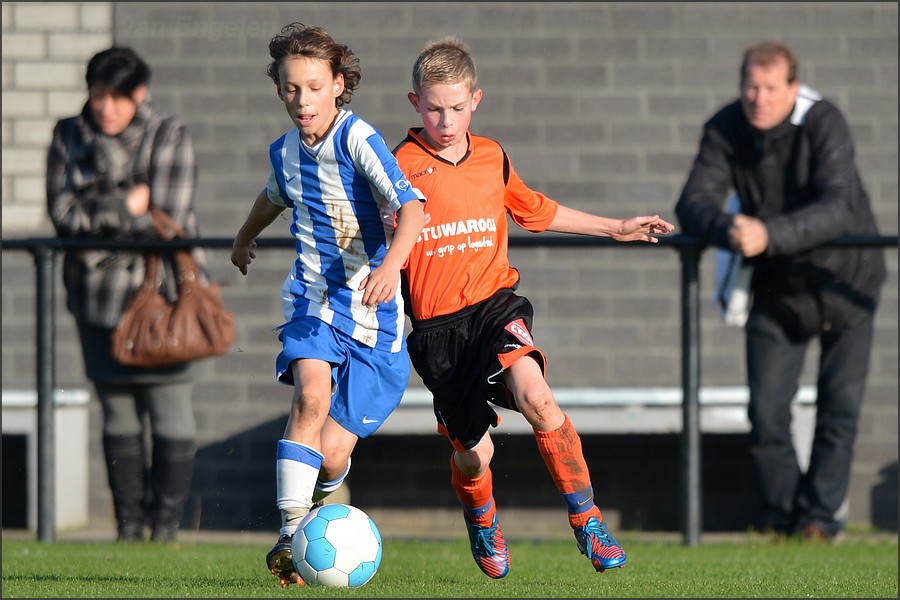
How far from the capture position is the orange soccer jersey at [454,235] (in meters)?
4.63

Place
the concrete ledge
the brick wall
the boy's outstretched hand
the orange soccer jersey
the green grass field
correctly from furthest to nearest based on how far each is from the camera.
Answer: the brick wall < the concrete ledge < the boy's outstretched hand < the orange soccer jersey < the green grass field

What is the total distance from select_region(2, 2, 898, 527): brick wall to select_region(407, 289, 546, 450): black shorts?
3652mm

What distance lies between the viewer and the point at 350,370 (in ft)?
14.8

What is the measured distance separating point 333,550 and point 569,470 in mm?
851

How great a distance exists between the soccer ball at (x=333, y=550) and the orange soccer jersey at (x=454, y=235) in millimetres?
810

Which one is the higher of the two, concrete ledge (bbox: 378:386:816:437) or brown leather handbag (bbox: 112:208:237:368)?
brown leather handbag (bbox: 112:208:237:368)

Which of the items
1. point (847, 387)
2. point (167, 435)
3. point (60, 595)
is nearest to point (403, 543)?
point (167, 435)

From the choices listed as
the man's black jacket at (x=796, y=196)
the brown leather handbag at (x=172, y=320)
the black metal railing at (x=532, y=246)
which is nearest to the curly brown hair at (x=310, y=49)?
the black metal railing at (x=532, y=246)

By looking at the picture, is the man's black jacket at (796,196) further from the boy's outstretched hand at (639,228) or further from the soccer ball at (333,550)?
the soccer ball at (333,550)

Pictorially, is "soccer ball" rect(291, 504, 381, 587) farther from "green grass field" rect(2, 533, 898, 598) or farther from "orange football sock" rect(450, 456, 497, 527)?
"orange football sock" rect(450, 456, 497, 527)

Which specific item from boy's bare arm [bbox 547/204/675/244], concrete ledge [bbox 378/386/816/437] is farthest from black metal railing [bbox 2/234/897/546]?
boy's bare arm [bbox 547/204/675/244]

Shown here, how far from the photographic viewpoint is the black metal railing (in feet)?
21.5

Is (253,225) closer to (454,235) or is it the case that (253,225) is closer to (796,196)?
(454,235)

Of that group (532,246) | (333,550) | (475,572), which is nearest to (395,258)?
(333,550)
